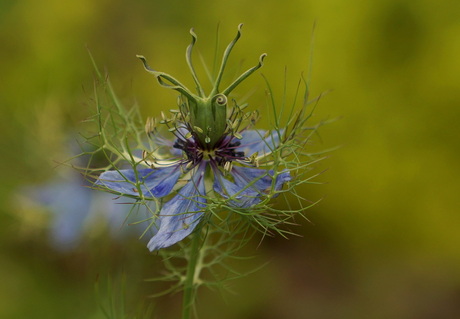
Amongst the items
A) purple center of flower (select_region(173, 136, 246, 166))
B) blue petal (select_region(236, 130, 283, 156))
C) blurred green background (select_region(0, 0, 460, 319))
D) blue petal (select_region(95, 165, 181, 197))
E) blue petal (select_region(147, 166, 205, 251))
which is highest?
blurred green background (select_region(0, 0, 460, 319))

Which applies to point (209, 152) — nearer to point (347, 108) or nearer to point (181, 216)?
point (181, 216)

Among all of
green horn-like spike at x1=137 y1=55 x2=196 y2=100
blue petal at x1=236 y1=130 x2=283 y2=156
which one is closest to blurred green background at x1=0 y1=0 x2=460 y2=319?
blue petal at x1=236 y1=130 x2=283 y2=156

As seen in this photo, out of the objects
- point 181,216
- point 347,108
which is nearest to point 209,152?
point 181,216

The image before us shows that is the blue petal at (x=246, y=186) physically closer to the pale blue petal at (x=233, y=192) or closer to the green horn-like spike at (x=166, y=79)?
the pale blue petal at (x=233, y=192)

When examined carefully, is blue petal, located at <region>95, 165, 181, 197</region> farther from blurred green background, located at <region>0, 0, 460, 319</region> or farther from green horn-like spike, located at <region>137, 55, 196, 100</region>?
blurred green background, located at <region>0, 0, 460, 319</region>

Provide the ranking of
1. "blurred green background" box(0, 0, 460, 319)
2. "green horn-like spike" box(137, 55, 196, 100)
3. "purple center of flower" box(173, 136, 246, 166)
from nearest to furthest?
1. "green horn-like spike" box(137, 55, 196, 100)
2. "purple center of flower" box(173, 136, 246, 166)
3. "blurred green background" box(0, 0, 460, 319)

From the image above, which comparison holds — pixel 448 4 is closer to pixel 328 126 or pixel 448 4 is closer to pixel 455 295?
pixel 328 126

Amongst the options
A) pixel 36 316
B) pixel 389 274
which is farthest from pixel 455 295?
pixel 36 316
